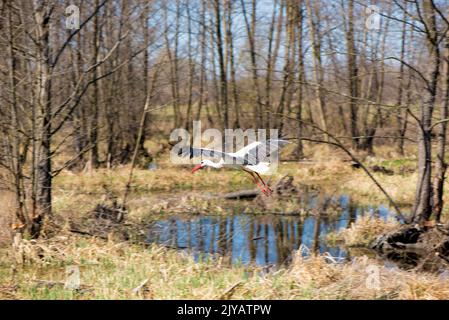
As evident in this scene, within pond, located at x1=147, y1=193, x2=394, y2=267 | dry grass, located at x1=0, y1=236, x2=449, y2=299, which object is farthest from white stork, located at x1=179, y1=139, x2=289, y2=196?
pond, located at x1=147, y1=193, x2=394, y2=267

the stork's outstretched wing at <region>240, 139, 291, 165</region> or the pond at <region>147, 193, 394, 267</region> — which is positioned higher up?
the stork's outstretched wing at <region>240, 139, 291, 165</region>

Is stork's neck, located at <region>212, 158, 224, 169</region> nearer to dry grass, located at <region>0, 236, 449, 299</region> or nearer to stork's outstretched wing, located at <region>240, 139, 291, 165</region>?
stork's outstretched wing, located at <region>240, 139, 291, 165</region>

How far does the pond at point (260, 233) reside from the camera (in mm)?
9648

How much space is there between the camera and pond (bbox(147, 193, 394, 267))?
9648mm

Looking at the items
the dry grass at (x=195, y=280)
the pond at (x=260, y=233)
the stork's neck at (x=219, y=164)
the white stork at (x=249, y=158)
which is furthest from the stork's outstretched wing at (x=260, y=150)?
the pond at (x=260, y=233)

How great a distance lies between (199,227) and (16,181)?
410 centimetres

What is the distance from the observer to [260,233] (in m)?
11.3

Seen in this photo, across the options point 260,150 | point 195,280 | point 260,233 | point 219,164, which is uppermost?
point 260,150

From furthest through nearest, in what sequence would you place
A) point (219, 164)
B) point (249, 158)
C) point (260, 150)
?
point (260, 150), point (249, 158), point (219, 164)

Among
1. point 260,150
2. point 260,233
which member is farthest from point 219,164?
point 260,233

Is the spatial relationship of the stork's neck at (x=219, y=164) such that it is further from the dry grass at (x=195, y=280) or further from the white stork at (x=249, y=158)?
the dry grass at (x=195, y=280)

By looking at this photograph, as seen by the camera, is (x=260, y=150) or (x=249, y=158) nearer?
(x=249, y=158)

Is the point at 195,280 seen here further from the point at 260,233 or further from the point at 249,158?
the point at 260,233
